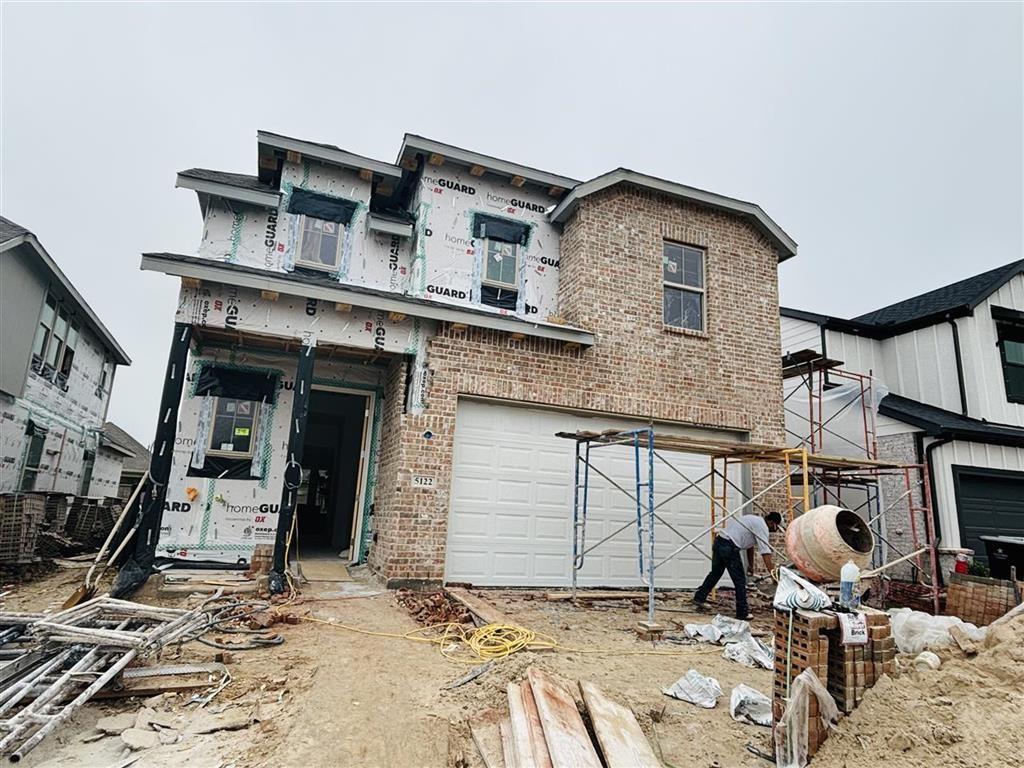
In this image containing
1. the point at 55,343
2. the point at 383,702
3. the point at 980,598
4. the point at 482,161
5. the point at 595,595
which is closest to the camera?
the point at 383,702

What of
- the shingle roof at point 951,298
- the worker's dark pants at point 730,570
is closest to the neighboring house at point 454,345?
the worker's dark pants at point 730,570

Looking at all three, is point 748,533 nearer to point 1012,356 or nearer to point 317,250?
point 317,250

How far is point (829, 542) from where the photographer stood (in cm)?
457

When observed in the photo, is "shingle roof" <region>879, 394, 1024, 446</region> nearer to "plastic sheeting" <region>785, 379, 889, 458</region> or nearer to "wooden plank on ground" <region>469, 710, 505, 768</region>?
"plastic sheeting" <region>785, 379, 889, 458</region>

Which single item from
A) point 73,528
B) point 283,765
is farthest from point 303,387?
point 73,528

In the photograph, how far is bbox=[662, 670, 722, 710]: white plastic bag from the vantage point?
4.14 metres

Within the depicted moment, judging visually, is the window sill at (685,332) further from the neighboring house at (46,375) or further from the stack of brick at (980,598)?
the neighboring house at (46,375)

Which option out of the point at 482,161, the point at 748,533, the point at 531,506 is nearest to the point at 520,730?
the point at 748,533

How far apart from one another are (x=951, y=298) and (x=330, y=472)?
15.4 metres

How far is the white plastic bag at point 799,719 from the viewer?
317cm

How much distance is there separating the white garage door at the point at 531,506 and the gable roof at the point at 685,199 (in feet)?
12.6

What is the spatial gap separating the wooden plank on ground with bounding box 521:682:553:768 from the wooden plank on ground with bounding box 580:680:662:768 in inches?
13.0

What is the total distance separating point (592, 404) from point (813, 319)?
7210 millimetres

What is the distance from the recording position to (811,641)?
11.1ft
